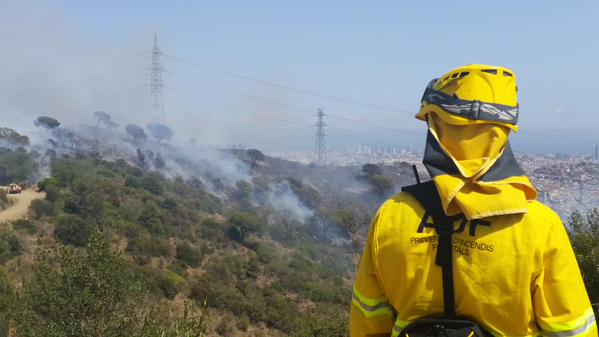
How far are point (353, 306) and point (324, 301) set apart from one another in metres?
31.9

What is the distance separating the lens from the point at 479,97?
77.6 inches

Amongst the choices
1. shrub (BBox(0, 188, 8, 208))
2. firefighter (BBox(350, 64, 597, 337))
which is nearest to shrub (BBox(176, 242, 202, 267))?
shrub (BBox(0, 188, 8, 208))

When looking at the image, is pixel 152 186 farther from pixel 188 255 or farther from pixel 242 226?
pixel 188 255

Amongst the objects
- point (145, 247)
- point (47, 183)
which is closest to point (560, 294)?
point (145, 247)

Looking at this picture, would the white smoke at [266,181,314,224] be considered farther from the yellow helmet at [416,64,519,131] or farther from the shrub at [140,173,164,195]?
the yellow helmet at [416,64,519,131]

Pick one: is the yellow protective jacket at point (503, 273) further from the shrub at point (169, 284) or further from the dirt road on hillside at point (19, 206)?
the dirt road on hillside at point (19, 206)

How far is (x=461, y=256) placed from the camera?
1913 mm

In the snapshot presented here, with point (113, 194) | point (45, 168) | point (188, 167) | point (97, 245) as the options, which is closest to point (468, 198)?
point (97, 245)

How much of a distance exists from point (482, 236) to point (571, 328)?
50cm

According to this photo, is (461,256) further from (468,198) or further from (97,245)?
(97,245)

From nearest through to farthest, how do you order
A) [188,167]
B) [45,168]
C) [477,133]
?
[477,133] < [45,168] < [188,167]

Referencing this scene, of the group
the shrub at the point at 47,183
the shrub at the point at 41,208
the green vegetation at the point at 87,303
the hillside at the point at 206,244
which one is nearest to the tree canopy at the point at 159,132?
the hillside at the point at 206,244

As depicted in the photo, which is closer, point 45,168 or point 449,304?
point 449,304

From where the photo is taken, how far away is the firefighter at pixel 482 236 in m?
1.86
